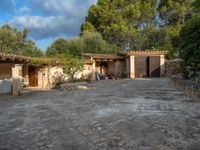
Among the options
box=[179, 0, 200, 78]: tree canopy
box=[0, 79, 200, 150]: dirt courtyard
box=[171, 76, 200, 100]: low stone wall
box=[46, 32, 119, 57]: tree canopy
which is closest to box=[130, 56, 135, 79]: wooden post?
box=[46, 32, 119, 57]: tree canopy

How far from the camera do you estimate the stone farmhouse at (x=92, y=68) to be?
18312 millimetres

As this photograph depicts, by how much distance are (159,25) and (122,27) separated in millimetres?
7506

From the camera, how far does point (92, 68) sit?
2994cm

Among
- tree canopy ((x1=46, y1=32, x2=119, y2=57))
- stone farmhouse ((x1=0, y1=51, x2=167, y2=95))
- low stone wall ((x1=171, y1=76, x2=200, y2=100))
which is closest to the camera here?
low stone wall ((x1=171, y1=76, x2=200, y2=100))

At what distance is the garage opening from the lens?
30.9 metres

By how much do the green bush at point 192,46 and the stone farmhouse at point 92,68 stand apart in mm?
9674

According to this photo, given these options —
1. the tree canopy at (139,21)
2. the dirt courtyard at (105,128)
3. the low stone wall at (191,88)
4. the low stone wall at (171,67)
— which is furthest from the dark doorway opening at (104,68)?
the dirt courtyard at (105,128)

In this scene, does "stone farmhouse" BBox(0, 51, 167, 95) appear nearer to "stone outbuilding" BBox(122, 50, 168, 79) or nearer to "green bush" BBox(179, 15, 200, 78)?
"stone outbuilding" BBox(122, 50, 168, 79)

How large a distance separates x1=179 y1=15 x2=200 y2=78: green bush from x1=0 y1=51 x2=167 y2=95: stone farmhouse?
31.7ft

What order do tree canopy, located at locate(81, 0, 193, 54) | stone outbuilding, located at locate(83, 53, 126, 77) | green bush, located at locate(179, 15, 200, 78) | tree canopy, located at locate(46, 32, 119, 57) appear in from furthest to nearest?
tree canopy, located at locate(81, 0, 193, 54) < tree canopy, located at locate(46, 32, 119, 57) < stone outbuilding, located at locate(83, 53, 126, 77) < green bush, located at locate(179, 15, 200, 78)

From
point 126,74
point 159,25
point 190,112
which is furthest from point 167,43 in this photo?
point 190,112

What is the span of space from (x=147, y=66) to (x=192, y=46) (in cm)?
1911

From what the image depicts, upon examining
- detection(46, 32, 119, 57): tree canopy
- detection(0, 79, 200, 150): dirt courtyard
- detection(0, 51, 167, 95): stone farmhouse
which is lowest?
detection(0, 79, 200, 150): dirt courtyard

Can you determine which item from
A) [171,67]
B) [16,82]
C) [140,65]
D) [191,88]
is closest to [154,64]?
[140,65]
